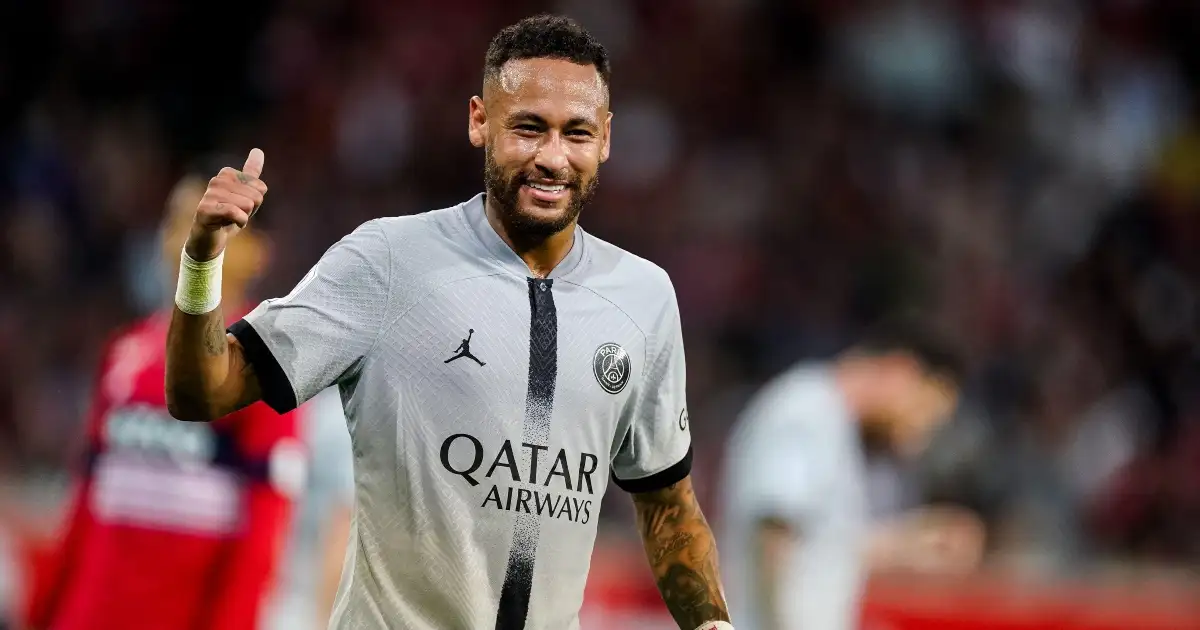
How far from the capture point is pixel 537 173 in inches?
122

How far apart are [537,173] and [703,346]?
8077 mm

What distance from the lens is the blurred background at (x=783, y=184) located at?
33.2 feet

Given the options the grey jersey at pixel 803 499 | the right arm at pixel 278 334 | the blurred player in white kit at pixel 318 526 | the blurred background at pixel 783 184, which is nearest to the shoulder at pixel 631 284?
the right arm at pixel 278 334

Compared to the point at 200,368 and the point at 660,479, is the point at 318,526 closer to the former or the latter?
the point at 660,479

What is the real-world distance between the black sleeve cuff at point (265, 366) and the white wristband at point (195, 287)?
0.16 meters

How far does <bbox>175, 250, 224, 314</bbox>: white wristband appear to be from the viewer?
2771 mm

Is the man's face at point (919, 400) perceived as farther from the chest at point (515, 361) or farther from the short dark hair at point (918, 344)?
the chest at point (515, 361)

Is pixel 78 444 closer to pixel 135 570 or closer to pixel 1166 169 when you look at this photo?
pixel 135 570

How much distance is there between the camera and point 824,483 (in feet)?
18.8

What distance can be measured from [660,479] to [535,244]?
58 cm

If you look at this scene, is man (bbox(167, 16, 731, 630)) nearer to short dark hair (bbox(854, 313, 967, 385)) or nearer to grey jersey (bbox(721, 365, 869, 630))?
grey jersey (bbox(721, 365, 869, 630))

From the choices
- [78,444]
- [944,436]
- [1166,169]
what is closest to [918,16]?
[1166,169]

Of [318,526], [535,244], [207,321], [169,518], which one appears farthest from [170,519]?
[207,321]

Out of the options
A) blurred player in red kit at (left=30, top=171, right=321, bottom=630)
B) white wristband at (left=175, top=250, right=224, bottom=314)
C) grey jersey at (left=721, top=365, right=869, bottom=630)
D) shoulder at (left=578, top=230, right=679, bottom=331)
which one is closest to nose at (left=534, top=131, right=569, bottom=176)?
shoulder at (left=578, top=230, right=679, bottom=331)
